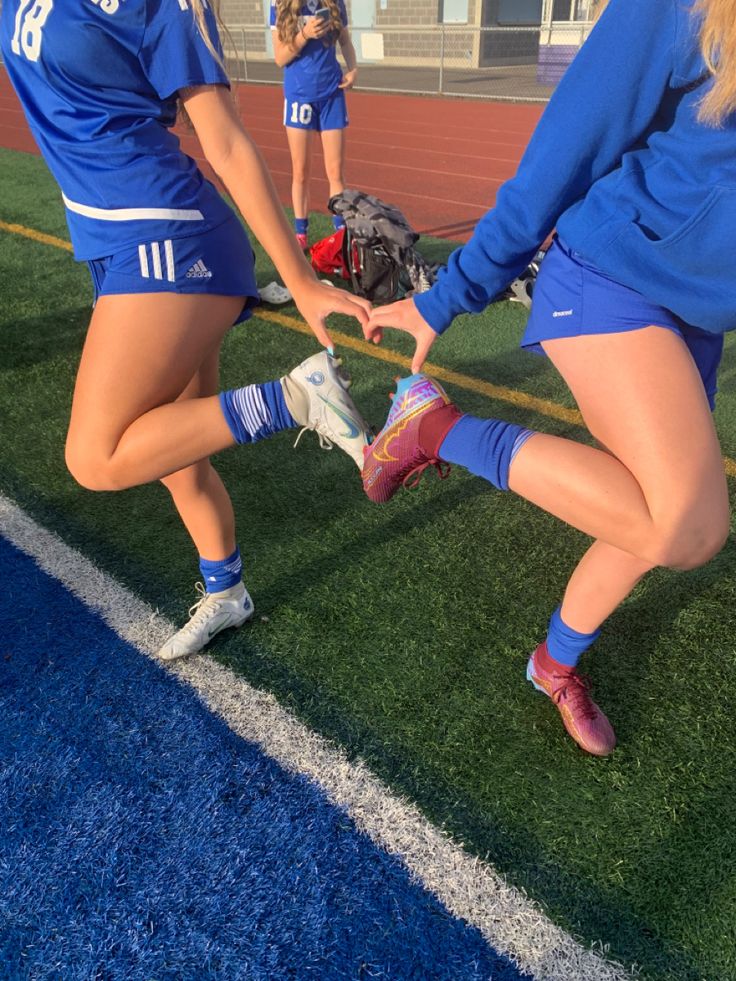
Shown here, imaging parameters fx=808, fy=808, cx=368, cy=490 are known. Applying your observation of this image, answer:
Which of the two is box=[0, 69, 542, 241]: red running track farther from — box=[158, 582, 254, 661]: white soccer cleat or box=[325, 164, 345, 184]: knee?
box=[158, 582, 254, 661]: white soccer cleat

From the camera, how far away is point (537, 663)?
224 centimetres

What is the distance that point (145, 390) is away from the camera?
1.94 metres

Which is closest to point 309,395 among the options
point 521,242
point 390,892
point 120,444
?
point 120,444

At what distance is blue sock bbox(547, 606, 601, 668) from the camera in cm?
212

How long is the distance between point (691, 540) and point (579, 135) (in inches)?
32.7

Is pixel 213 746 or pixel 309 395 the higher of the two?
pixel 309 395

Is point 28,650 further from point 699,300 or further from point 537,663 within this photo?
point 699,300

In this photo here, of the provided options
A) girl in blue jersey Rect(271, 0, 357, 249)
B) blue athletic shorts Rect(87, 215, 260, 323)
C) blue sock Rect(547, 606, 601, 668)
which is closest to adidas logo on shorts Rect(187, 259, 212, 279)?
blue athletic shorts Rect(87, 215, 260, 323)

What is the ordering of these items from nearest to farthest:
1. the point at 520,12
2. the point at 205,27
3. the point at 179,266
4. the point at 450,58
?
the point at 205,27, the point at 179,266, the point at 450,58, the point at 520,12

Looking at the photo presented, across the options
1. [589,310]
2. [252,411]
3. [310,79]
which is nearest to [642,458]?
[589,310]

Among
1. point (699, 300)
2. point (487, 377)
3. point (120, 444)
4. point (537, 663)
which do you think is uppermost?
point (699, 300)

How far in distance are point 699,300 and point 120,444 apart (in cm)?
134

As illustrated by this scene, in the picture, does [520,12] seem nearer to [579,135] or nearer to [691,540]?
[579,135]

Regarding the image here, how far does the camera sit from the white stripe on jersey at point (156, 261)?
5.96 feet
